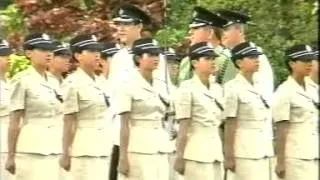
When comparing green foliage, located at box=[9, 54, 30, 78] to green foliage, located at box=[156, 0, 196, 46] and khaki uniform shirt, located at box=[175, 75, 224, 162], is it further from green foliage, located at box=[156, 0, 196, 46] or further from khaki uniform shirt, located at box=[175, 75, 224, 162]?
khaki uniform shirt, located at box=[175, 75, 224, 162]

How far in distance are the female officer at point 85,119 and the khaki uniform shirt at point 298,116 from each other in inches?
57.1

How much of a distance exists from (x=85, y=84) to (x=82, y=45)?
31cm

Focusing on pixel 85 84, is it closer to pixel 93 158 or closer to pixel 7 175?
pixel 93 158

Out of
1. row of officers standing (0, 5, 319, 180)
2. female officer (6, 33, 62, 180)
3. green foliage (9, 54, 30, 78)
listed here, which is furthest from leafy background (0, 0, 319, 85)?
female officer (6, 33, 62, 180)

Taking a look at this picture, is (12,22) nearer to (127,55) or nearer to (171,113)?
(127,55)

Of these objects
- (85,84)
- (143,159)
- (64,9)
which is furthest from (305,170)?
(64,9)

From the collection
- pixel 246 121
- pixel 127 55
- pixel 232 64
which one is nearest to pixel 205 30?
pixel 232 64

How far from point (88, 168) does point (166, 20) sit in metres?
4.13

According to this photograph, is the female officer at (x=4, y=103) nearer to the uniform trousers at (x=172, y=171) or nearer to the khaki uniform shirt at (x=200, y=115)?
the uniform trousers at (x=172, y=171)

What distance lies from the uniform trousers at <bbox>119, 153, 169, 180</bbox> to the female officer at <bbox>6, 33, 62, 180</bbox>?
0.68 meters

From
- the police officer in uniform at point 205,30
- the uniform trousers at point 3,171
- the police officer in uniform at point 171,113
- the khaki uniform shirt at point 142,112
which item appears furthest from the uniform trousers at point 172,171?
the uniform trousers at point 3,171

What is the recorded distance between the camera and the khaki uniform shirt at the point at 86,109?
10.0m

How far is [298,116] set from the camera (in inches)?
376

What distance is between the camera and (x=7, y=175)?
11.1m
